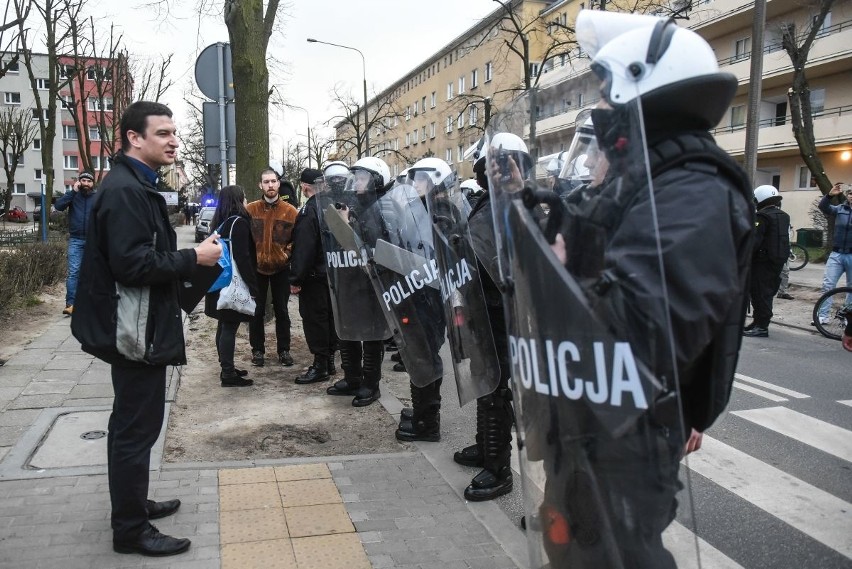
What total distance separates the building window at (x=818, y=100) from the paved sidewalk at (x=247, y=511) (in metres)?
29.5

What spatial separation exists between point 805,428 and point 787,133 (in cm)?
2688

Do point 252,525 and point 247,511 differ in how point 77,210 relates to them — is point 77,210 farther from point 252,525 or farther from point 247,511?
point 252,525

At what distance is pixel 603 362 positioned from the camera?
159 cm

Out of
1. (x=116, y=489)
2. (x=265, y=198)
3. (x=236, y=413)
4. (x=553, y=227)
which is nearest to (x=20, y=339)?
(x=265, y=198)

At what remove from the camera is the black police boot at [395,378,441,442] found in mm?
4836

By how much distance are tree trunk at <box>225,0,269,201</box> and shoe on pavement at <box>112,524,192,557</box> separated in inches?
246

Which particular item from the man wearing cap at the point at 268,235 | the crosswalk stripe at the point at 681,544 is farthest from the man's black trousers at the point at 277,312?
the crosswalk stripe at the point at 681,544

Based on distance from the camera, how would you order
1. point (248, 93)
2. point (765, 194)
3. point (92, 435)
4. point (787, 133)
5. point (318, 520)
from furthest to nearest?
point (787, 133) → point (765, 194) → point (248, 93) → point (92, 435) → point (318, 520)

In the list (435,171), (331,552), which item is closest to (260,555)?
(331,552)

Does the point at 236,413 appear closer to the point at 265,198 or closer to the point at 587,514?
the point at 265,198

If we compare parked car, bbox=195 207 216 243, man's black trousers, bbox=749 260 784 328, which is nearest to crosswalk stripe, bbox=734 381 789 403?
man's black trousers, bbox=749 260 784 328

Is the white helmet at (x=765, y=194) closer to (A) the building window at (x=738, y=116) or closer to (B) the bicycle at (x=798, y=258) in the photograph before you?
(B) the bicycle at (x=798, y=258)

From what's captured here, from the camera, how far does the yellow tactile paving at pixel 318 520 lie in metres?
Answer: 3.38

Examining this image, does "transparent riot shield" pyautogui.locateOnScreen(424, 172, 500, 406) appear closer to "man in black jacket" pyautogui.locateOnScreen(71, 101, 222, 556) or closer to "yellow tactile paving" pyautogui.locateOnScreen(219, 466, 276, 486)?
"man in black jacket" pyautogui.locateOnScreen(71, 101, 222, 556)
